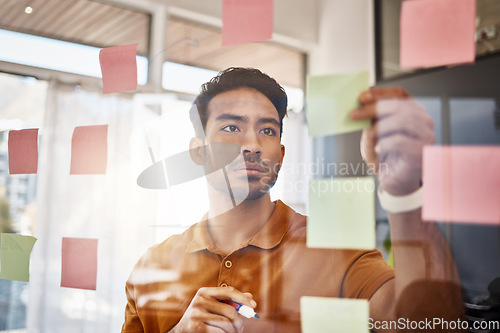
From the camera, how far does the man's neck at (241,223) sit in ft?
2.31

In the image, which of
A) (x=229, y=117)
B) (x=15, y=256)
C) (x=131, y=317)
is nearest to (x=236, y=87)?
(x=229, y=117)

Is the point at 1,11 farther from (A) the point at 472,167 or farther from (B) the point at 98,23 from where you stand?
(A) the point at 472,167

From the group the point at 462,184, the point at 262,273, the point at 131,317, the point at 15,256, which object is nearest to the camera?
the point at 462,184

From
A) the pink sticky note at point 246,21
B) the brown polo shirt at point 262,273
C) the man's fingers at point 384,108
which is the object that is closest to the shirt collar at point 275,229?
the brown polo shirt at point 262,273

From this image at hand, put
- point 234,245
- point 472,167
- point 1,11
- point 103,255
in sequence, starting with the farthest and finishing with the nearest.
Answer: point 1,11 → point 103,255 → point 234,245 → point 472,167

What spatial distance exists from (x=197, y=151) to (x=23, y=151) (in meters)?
0.50

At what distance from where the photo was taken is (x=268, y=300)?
26.7 inches

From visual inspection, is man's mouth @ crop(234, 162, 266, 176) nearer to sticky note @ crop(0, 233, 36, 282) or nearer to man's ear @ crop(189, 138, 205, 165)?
man's ear @ crop(189, 138, 205, 165)

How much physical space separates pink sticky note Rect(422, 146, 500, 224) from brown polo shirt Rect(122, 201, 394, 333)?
0.13 m

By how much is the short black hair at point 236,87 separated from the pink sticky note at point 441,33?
0.23 metres

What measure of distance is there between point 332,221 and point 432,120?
235mm

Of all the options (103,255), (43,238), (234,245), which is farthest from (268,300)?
(43,238)

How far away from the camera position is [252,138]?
69 centimetres

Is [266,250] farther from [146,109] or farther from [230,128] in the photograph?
[146,109]
